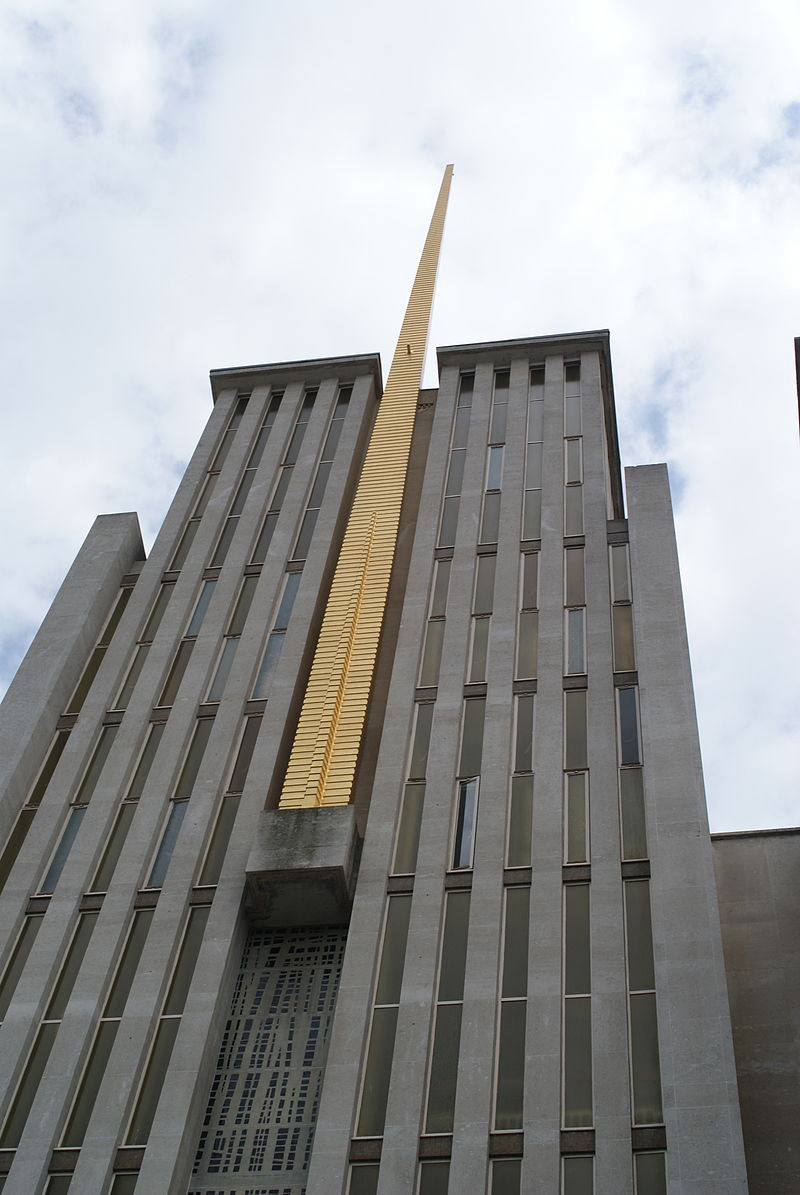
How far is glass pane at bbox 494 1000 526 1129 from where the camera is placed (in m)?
28.8

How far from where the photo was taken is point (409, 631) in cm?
4197

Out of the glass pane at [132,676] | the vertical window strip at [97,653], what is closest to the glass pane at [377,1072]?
the glass pane at [132,676]

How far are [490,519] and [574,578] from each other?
492 centimetres

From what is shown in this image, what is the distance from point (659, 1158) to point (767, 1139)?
17.2ft

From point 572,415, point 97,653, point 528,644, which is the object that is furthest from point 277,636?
point 572,415

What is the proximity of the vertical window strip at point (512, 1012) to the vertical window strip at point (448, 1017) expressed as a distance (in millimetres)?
939

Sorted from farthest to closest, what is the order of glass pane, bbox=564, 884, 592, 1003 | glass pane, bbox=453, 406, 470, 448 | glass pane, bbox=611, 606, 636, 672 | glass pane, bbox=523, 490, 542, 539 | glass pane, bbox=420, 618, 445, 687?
1. glass pane, bbox=453, 406, 470, 448
2. glass pane, bbox=523, 490, 542, 539
3. glass pane, bbox=420, 618, 445, 687
4. glass pane, bbox=611, 606, 636, 672
5. glass pane, bbox=564, 884, 592, 1003

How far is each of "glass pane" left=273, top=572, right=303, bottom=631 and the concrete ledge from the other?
9874 mm

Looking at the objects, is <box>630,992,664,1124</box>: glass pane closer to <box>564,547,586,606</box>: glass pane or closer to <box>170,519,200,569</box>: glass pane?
<box>564,547,586,606</box>: glass pane

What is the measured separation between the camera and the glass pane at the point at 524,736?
36.8 metres

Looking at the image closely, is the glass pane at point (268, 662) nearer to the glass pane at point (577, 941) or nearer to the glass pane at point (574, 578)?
the glass pane at point (574, 578)

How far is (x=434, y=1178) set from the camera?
27.9 metres

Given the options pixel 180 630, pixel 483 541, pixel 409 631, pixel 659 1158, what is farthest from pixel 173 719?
pixel 659 1158

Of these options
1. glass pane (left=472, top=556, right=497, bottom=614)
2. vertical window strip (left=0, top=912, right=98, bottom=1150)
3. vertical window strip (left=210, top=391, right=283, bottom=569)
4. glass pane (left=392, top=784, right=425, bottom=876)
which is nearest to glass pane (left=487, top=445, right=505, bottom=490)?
glass pane (left=472, top=556, right=497, bottom=614)
